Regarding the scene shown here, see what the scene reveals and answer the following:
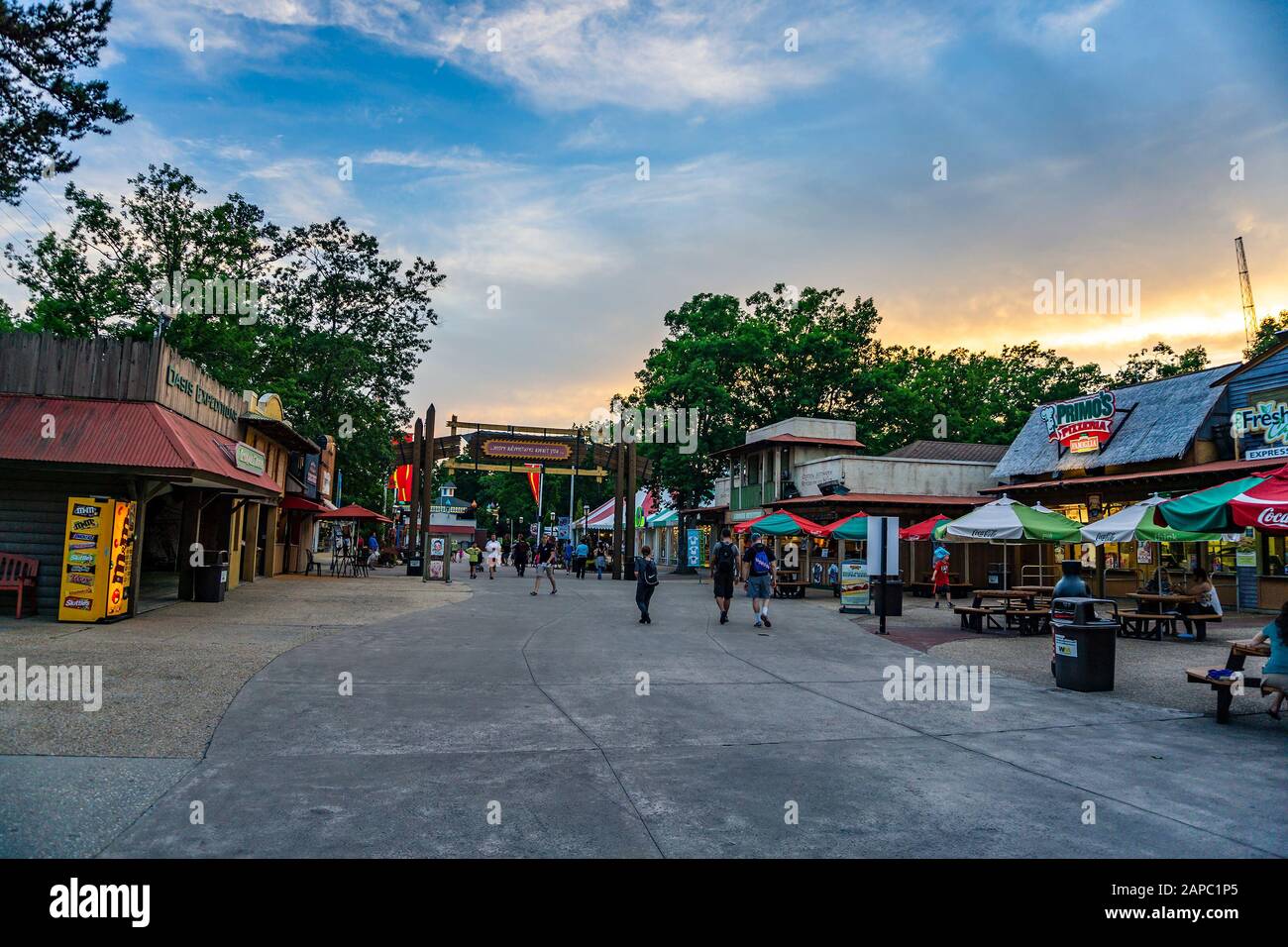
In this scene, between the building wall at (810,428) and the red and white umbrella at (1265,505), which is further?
the building wall at (810,428)

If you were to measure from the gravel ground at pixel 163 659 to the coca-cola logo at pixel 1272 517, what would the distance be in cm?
1077

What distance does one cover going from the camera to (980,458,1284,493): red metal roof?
21.2 metres

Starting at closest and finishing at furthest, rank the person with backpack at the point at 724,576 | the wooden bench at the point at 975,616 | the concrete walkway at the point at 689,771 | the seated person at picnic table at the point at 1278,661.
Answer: the concrete walkway at the point at 689,771, the seated person at picnic table at the point at 1278,661, the wooden bench at the point at 975,616, the person with backpack at the point at 724,576

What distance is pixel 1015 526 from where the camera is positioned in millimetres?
16438

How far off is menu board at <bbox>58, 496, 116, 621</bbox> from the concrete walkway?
555 cm

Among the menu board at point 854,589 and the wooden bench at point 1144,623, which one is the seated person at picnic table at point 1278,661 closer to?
the wooden bench at point 1144,623

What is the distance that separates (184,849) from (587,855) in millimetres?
2077

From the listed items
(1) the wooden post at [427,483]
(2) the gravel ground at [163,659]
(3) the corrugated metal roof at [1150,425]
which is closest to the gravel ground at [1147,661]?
(3) the corrugated metal roof at [1150,425]

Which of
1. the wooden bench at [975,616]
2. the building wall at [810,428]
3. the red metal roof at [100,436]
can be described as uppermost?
the building wall at [810,428]

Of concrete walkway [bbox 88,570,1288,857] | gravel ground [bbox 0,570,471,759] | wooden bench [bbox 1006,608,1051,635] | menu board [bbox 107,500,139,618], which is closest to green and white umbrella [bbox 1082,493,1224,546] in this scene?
wooden bench [bbox 1006,608,1051,635]

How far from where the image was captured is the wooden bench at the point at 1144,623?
15.4 meters

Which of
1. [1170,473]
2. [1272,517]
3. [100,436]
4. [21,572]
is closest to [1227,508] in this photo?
[1272,517]

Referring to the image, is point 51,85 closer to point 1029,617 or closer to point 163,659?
point 163,659

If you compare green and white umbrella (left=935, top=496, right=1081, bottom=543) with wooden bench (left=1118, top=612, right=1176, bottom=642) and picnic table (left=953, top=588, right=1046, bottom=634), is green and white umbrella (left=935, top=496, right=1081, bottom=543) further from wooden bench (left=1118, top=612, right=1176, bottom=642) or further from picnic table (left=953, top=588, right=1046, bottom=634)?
wooden bench (left=1118, top=612, right=1176, bottom=642)
